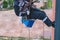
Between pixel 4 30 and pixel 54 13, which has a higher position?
pixel 54 13

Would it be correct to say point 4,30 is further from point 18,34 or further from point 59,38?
point 59,38

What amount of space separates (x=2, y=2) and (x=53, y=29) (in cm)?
51

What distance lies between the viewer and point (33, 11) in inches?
68.0

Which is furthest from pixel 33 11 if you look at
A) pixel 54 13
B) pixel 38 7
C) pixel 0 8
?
pixel 0 8

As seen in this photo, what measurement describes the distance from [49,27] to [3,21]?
0.41 metres

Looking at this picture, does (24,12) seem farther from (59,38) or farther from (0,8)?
(59,38)

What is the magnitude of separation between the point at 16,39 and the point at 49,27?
32cm

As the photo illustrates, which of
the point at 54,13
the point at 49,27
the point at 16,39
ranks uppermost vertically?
the point at 54,13

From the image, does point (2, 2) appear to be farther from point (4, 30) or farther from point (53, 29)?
point (53, 29)

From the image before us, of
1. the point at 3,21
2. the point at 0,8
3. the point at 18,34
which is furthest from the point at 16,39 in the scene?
the point at 0,8

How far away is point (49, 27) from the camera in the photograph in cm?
172

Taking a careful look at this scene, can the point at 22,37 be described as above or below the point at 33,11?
below

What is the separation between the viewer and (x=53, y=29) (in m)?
1.71

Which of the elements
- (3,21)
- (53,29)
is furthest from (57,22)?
(3,21)
